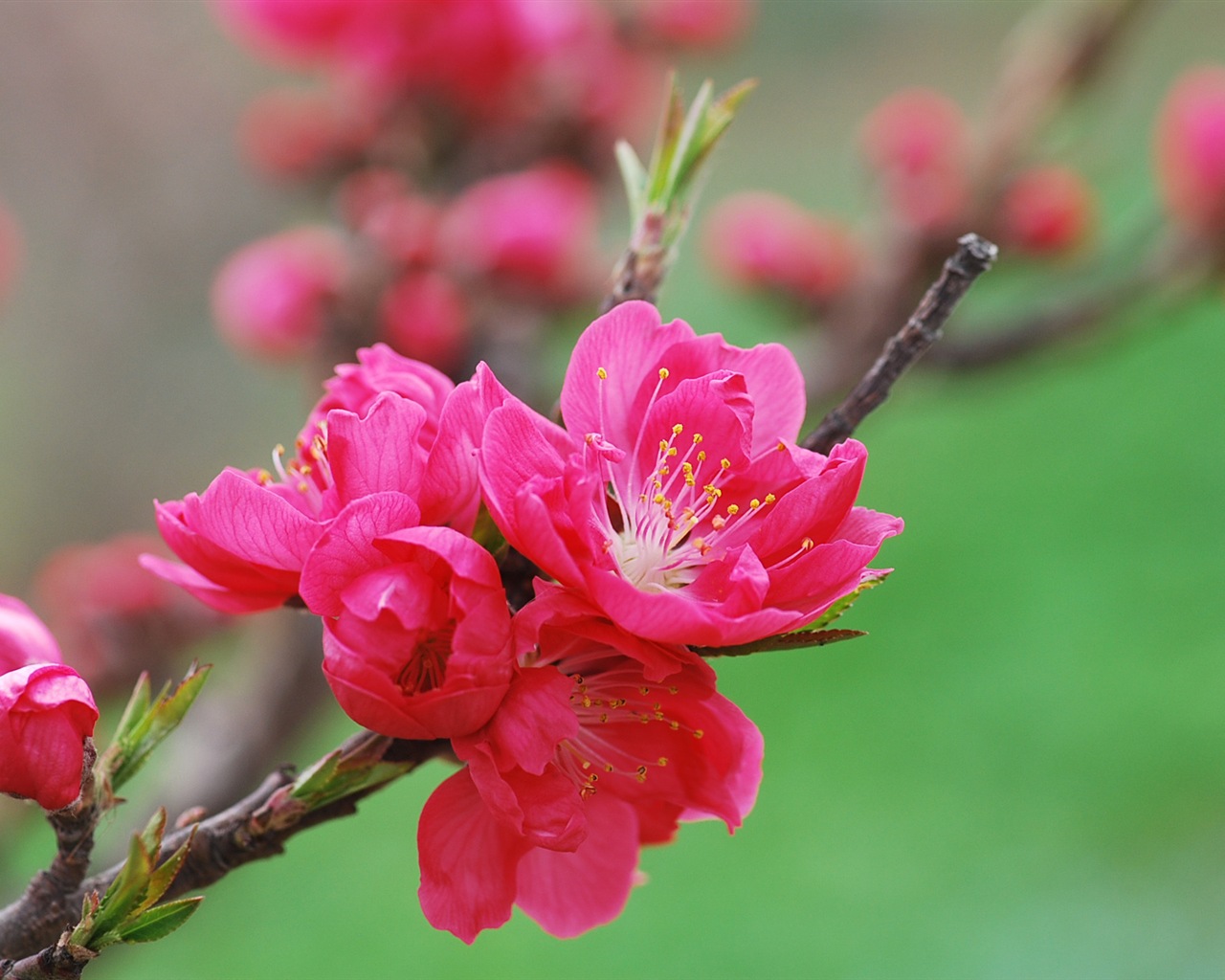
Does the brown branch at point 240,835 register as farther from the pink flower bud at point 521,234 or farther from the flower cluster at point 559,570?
the pink flower bud at point 521,234

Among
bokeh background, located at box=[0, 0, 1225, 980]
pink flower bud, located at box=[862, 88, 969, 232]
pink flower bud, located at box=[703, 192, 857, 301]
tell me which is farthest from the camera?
bokeh background, located at box=[0, 0, 1225, 980]

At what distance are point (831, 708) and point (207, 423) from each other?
1.67 metres

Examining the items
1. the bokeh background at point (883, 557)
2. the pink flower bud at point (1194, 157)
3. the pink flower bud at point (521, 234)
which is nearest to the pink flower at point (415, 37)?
the pink flower bud at point (521, 234)

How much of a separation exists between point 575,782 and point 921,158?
0.99 m

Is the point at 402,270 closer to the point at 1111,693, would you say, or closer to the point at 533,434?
the point at 533,434

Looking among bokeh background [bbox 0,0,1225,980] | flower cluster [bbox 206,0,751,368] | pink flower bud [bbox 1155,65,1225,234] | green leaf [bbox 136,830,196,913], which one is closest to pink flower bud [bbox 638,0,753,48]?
flower cluster [bbox 206,0,751,368]

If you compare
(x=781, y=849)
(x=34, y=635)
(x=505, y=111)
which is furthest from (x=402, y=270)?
(x=781, y=849)

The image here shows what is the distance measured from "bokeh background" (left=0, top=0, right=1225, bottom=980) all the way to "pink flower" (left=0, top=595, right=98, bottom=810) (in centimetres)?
59

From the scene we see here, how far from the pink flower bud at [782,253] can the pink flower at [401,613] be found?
0.90m

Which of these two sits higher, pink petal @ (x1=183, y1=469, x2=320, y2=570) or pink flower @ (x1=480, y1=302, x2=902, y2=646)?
pink flower @ (x1=480, y1=302, x2=902, y2=646)

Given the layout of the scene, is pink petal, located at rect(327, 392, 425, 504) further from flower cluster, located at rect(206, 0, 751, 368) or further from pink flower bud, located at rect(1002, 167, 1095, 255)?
pink flower bud, located at rect(1002, 167, 1095, 255)

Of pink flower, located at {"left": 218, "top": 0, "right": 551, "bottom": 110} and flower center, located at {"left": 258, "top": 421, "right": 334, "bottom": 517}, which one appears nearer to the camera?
flower center, located at {"left": 258, "top": 421, "right": 334, "bottom": 517}

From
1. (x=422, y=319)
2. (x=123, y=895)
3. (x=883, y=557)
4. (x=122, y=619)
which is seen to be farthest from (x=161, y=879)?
(x=883, y=557)

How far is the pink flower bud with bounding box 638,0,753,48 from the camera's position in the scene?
1.23 meters
